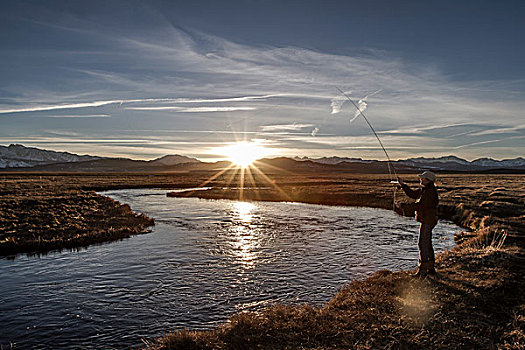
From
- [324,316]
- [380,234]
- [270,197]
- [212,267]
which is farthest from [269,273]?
[270,197]

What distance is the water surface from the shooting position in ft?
30.0

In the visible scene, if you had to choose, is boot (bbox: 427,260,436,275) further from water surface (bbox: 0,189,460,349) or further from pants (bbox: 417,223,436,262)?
water surface (bbox: 0,189,460,349)

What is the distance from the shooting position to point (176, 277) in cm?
1313

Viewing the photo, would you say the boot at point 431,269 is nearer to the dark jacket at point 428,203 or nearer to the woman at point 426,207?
the woman at point 426,207

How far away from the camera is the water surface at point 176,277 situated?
Answer: 30.0ft

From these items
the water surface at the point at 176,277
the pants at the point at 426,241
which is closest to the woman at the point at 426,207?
the pants at the point at 426,241

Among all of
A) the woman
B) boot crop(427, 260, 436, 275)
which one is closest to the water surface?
boot crop(427, 260, 436, 275)

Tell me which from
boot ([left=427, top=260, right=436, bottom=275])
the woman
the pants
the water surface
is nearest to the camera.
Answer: the water surface

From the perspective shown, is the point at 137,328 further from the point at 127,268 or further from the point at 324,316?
the point at 127,268

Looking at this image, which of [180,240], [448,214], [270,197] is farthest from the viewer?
[270,197]

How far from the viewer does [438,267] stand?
11.8m

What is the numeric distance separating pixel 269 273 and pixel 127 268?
603cm

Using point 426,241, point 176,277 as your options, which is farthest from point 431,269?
point 176,277

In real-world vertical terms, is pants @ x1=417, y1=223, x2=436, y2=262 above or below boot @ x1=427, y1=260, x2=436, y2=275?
above
